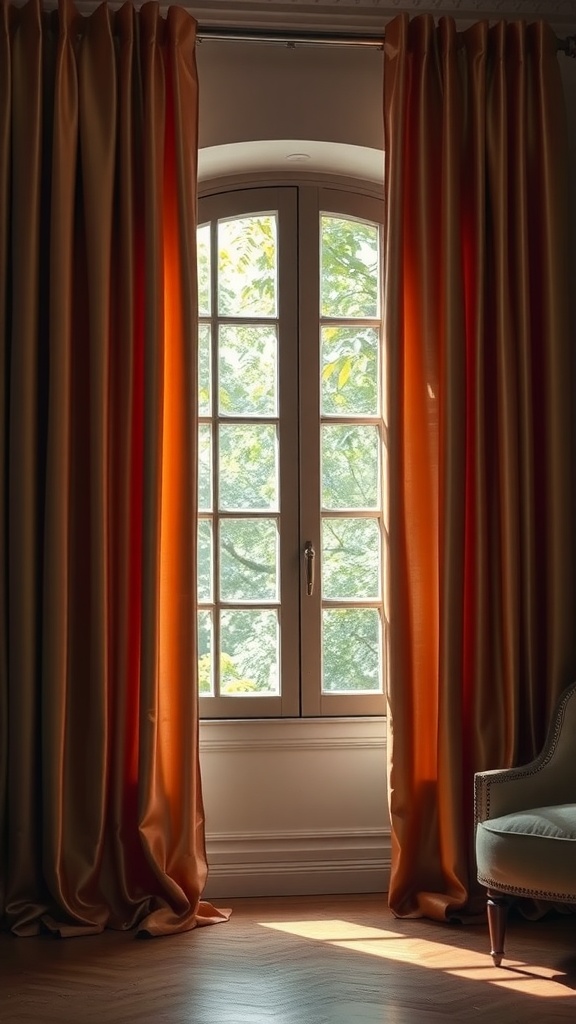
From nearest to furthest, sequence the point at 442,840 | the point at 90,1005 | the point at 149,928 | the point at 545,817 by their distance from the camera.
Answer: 1. the point at 90,1005
2. the point at 545,817
3. the point at 149,928
4. the point at 442,840

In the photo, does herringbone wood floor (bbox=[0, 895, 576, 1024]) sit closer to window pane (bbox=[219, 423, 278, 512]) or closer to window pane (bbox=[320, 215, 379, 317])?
window pane (bbox=[219, 423, 278, 512])

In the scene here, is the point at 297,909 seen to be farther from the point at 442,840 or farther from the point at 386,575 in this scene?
the point at 386,575

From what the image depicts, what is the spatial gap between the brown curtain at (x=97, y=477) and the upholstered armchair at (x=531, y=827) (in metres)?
0.94

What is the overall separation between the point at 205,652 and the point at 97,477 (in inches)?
33.0

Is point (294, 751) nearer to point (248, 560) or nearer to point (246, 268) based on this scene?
point (248, 560)

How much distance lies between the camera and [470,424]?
12.0 feet

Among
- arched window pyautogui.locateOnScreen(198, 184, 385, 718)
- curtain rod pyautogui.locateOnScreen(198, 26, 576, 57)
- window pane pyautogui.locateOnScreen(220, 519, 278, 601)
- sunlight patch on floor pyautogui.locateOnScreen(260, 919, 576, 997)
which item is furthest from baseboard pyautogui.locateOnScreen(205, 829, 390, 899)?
curtain rod pyautogui.locateOnScreen(198, 26, 576, 57)

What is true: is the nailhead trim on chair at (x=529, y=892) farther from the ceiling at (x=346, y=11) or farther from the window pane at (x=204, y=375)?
the ceiling at (x=346, y=11)

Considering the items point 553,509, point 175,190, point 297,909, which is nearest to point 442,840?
point 297,909

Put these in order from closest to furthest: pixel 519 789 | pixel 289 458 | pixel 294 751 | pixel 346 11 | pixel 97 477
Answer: pixel 519 789, pixel 97 477, pixel 346 11, pixel 294 751, pixel 289 458

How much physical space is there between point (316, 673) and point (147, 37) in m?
2.23

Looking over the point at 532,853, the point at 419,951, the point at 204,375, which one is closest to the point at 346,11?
the point at 204,375

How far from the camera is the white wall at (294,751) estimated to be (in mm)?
3809

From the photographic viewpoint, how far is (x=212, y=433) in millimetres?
4004
